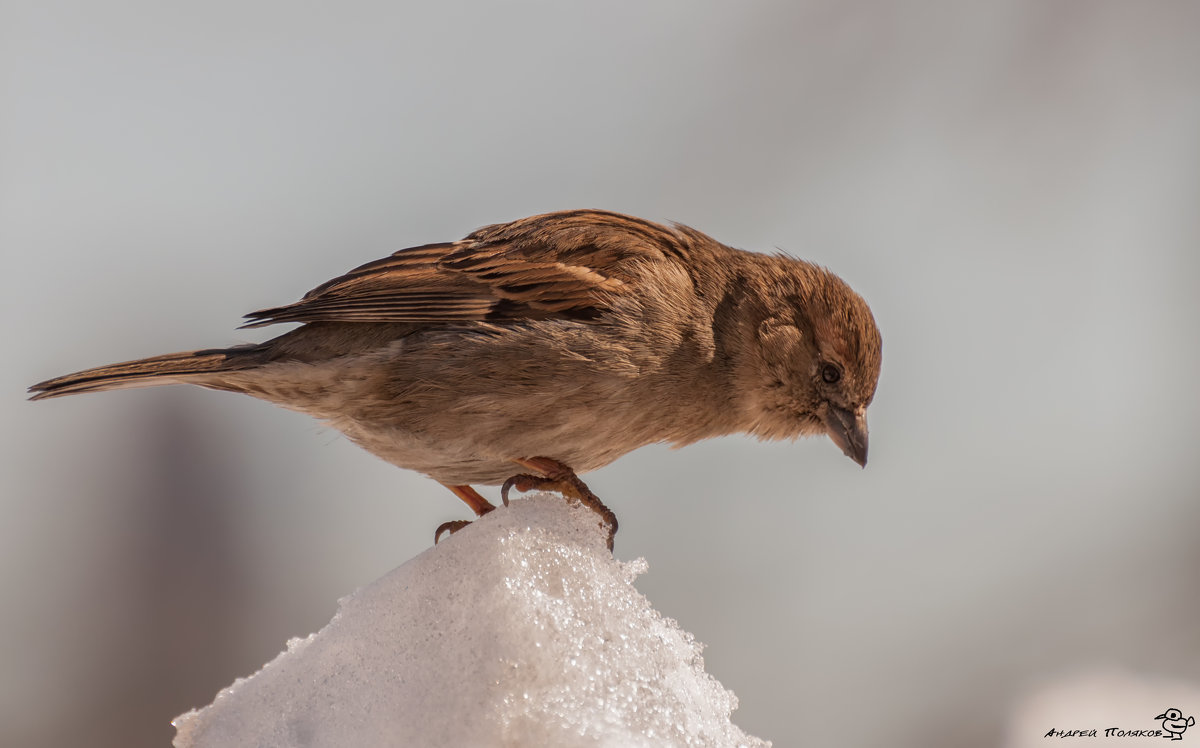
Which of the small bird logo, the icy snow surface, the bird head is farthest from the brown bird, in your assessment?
the small bird logo

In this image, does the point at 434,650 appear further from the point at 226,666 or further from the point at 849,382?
the point at 226,666

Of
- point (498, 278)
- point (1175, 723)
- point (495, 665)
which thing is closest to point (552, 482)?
point (498, 278)

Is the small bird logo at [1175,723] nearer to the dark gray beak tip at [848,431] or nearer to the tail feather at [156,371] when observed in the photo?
the dark gray beak tip at [848,431]

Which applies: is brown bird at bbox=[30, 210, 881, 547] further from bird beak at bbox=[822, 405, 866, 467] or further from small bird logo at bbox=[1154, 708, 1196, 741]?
small bird logo at bbox=[1154, 708, 1196, 741]

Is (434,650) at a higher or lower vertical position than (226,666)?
higher

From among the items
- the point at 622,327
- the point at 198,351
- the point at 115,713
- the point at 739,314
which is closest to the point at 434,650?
the point at 622,327

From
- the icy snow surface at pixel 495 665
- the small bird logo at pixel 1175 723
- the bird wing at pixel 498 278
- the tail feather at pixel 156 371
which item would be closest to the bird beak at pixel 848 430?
the bird wing at pixel 498 278

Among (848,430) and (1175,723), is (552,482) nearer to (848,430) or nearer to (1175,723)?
(848,430)
